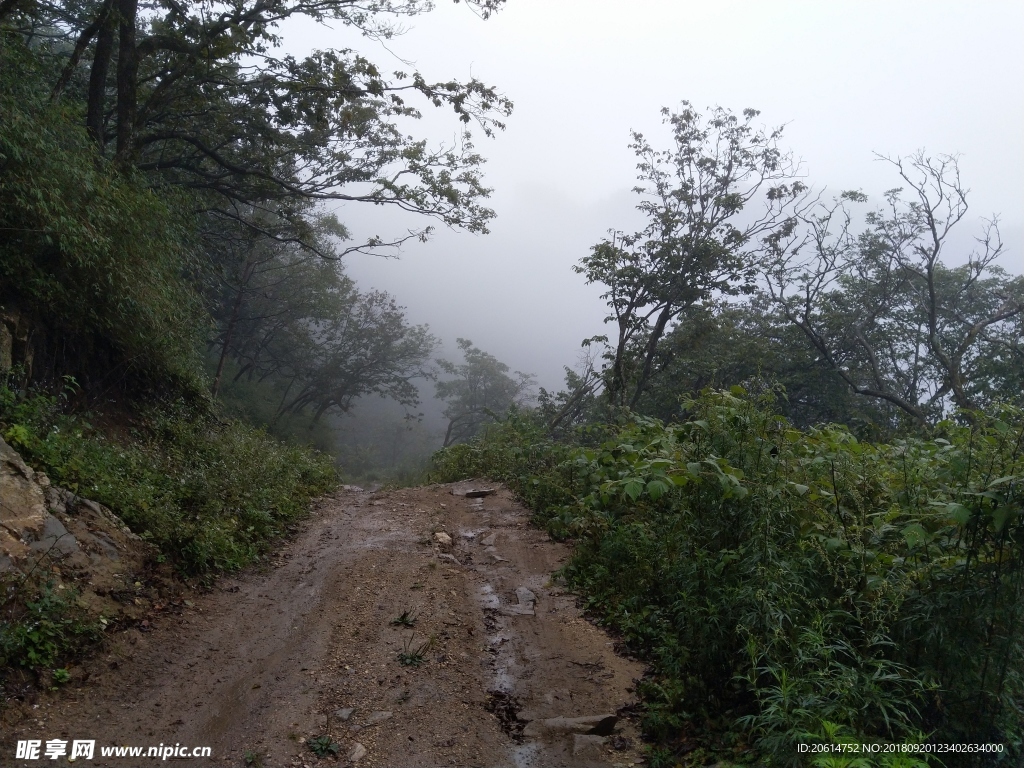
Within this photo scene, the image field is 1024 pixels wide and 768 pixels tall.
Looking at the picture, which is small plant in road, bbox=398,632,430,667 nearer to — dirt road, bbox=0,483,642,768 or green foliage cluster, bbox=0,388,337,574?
dirt road, bbox=0,483,642,768

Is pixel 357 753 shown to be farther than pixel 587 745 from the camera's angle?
No

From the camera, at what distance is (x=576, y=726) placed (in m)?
3.87

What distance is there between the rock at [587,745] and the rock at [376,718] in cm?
109

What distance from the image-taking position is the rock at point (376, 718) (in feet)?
12.7

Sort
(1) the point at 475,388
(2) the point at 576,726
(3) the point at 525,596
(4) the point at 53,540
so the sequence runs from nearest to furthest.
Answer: (2) the point at 576,726
(4) the point at 53,540
(3) the point at 525,596
(1) the point at 475,388

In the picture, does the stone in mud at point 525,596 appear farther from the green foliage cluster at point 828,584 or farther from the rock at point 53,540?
the rock at point 53,540

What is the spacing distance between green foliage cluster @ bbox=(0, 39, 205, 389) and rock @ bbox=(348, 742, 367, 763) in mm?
5936

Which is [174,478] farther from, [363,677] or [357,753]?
[357,753]

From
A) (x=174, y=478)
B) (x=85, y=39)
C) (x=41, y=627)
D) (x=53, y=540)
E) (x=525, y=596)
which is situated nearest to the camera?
(x=41, y=627)

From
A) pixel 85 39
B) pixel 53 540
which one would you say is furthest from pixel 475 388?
pixel 53 540

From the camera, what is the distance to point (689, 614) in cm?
414

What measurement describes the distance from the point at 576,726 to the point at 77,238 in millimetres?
6920

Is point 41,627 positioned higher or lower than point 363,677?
higher

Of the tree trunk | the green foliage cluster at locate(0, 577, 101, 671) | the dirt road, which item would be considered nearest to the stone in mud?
the dirt road
